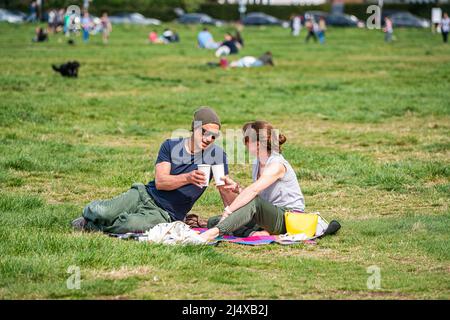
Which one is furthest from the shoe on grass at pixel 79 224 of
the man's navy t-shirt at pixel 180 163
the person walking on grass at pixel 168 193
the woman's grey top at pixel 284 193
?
the woman's grey top at pixel 284 193

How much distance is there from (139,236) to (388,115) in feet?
40.5

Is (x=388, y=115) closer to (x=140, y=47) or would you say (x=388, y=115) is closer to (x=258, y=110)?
(x=258, y=110)

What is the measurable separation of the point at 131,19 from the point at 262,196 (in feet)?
254

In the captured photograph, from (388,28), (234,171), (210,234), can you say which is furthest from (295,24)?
(210,234)

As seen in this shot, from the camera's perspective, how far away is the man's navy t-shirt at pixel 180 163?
32.1ft

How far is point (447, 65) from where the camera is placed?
114 feet

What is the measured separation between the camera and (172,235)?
9.26 meters

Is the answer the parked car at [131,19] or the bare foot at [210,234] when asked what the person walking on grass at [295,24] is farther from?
the bare foot at [210,234]

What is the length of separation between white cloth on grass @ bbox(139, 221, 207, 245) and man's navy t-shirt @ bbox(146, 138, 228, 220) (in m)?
0.55

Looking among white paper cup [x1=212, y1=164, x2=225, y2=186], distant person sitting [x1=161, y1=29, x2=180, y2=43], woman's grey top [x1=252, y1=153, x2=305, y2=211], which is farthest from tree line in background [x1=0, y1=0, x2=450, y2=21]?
white paper cup [x1=212, y1=164, x2=225, y2=186]

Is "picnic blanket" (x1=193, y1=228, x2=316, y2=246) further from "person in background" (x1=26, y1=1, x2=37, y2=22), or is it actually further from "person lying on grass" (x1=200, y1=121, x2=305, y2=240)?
"person in background" (x1=26, y1=1, x2=37, y2=22)

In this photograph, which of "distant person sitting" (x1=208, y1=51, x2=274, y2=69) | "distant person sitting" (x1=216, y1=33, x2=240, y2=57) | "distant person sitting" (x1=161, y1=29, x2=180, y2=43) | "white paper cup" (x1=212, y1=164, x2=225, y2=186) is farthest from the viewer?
"distant person sitting" (x1=161, y1=29, x2=180, y2=43)

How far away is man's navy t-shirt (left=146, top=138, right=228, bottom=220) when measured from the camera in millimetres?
9781

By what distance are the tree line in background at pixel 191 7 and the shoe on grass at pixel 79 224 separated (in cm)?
8258
